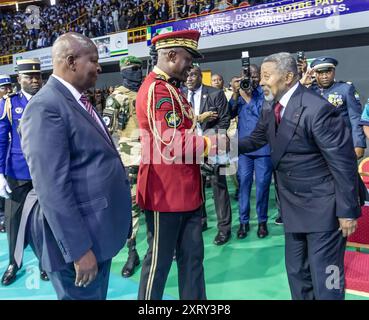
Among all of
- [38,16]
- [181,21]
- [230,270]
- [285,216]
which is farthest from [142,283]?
[38,16]

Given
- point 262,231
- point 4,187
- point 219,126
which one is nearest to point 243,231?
point 262,231

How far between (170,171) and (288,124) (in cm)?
70

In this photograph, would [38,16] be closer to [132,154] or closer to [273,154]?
[132,154]

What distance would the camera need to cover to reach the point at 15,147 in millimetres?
3070

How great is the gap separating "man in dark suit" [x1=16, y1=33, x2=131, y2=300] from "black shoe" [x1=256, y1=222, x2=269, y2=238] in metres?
2.49

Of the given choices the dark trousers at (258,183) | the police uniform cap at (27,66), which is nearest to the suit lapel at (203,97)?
the dark trousers at (258,183)

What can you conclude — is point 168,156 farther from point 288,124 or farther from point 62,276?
point 62,276

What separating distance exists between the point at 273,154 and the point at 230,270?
4.70 feet

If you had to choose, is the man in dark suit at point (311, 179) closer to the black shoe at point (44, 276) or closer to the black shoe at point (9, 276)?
the black shoe at point (44, 276)

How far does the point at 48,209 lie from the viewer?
1403 mm

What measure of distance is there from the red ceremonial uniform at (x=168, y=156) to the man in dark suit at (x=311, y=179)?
19.0 inches

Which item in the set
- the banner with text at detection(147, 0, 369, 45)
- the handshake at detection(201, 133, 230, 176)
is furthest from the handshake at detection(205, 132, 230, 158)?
the banner with text at detection(147, 0, 369, 45)

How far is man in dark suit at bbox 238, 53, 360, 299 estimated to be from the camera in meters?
1.92

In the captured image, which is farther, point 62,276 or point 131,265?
point 131,265
